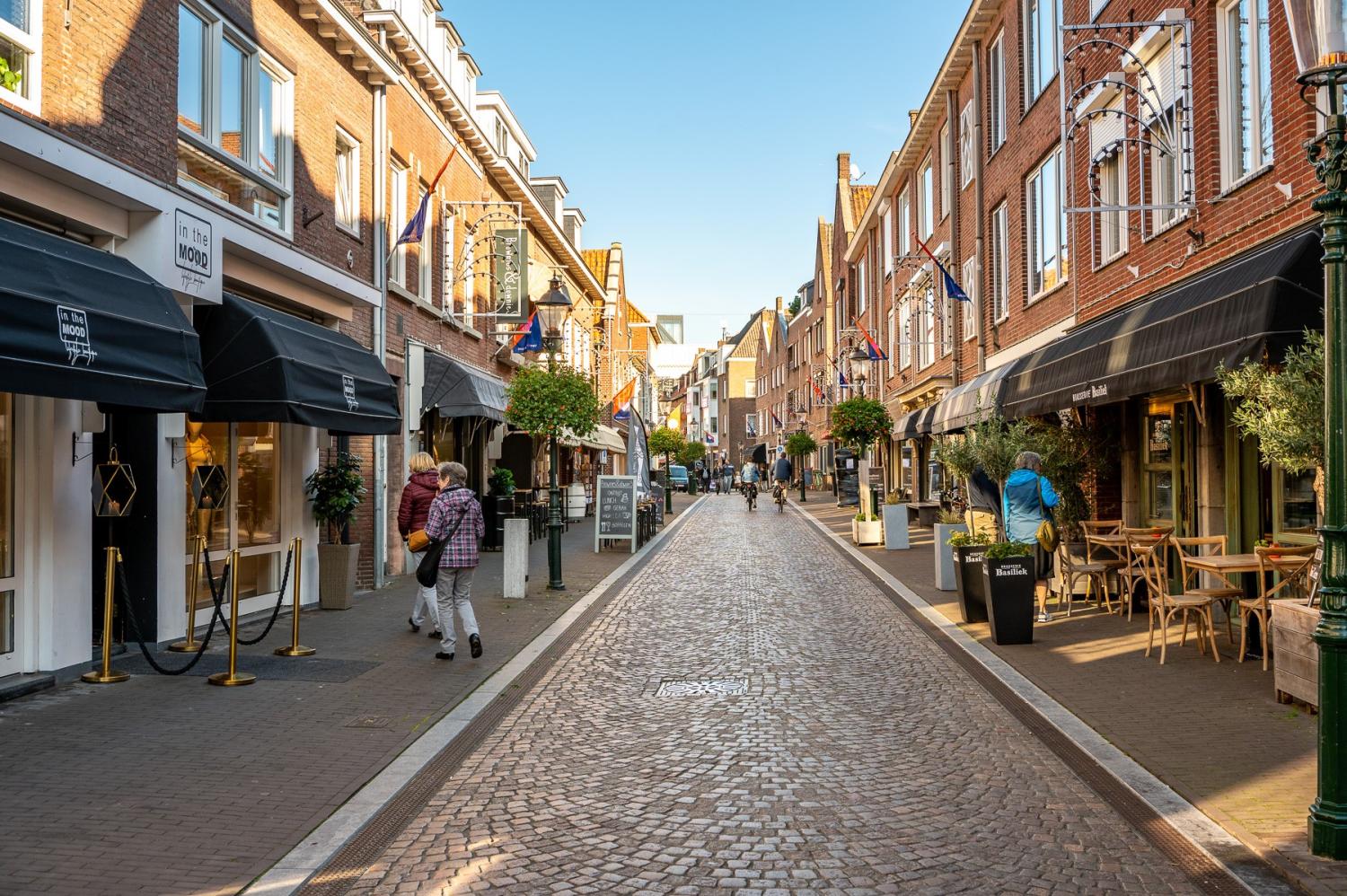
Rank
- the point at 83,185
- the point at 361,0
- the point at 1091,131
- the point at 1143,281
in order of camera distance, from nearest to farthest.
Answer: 1. the point at 83,185
2. the point at 1143,281
3. the point at 1091,131
4. the point at 361,0

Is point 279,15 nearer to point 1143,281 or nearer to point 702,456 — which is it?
point 1143,281

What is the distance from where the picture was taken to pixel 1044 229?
1780 centimetres

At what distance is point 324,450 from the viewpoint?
13.7m

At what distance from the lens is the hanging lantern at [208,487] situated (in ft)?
31.6

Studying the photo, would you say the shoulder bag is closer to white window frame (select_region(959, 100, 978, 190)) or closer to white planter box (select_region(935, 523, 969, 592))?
white planter box (select_region(935, 523, 969, 592))

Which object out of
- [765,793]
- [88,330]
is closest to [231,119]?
[88,330]

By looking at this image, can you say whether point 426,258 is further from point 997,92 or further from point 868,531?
point 997,92

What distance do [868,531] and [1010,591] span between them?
11.5 m

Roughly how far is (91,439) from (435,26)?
14.1 m

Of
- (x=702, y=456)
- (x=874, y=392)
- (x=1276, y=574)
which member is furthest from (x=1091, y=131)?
(x=702, y=456)

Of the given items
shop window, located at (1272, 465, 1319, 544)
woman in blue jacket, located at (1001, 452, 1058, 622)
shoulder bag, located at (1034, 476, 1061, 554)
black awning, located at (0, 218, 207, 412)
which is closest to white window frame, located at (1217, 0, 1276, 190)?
shop window, located at (1272, 465, 1319, 544)

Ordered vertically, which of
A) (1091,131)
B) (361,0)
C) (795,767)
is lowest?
(795,767)

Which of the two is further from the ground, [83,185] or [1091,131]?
[1091,131]

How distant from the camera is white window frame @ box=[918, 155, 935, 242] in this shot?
2756 centimetres
